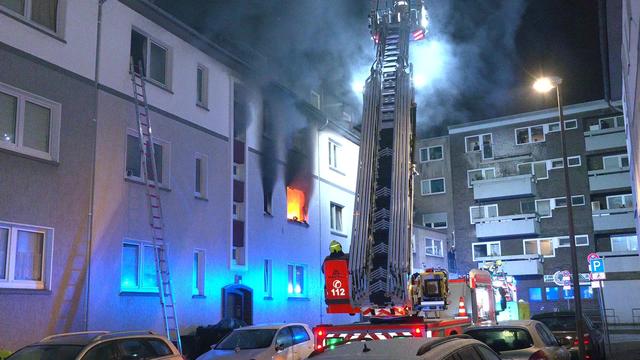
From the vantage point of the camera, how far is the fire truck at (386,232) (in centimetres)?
1088

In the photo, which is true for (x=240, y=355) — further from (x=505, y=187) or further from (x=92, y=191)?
(x=505, y=187)

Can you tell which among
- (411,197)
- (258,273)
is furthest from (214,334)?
(411,197)

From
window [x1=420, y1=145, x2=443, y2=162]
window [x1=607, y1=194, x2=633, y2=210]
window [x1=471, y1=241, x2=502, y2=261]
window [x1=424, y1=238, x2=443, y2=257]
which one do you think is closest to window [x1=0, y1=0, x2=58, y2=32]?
window [x1=424, y1=238, x2=443, y2=257]

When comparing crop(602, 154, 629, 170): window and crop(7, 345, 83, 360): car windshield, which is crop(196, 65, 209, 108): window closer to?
crop(7, 345, 83, 360): car windshield

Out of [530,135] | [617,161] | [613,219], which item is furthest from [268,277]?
[617,161]

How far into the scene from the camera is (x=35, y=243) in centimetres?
1249

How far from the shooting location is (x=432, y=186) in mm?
46188

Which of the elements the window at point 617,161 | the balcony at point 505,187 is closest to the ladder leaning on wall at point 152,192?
the balcony at point 505,187

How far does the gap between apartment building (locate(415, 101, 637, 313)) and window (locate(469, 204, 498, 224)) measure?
69 mm

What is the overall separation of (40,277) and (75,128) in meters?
3.26

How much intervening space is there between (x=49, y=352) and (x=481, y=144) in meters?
39.7

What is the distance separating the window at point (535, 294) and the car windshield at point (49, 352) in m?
37.0

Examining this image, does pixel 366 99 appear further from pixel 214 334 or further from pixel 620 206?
pixel 620 206

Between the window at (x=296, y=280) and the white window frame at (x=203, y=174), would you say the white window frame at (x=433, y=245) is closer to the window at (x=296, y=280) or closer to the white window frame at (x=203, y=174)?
the window at (x=296, y=280)
